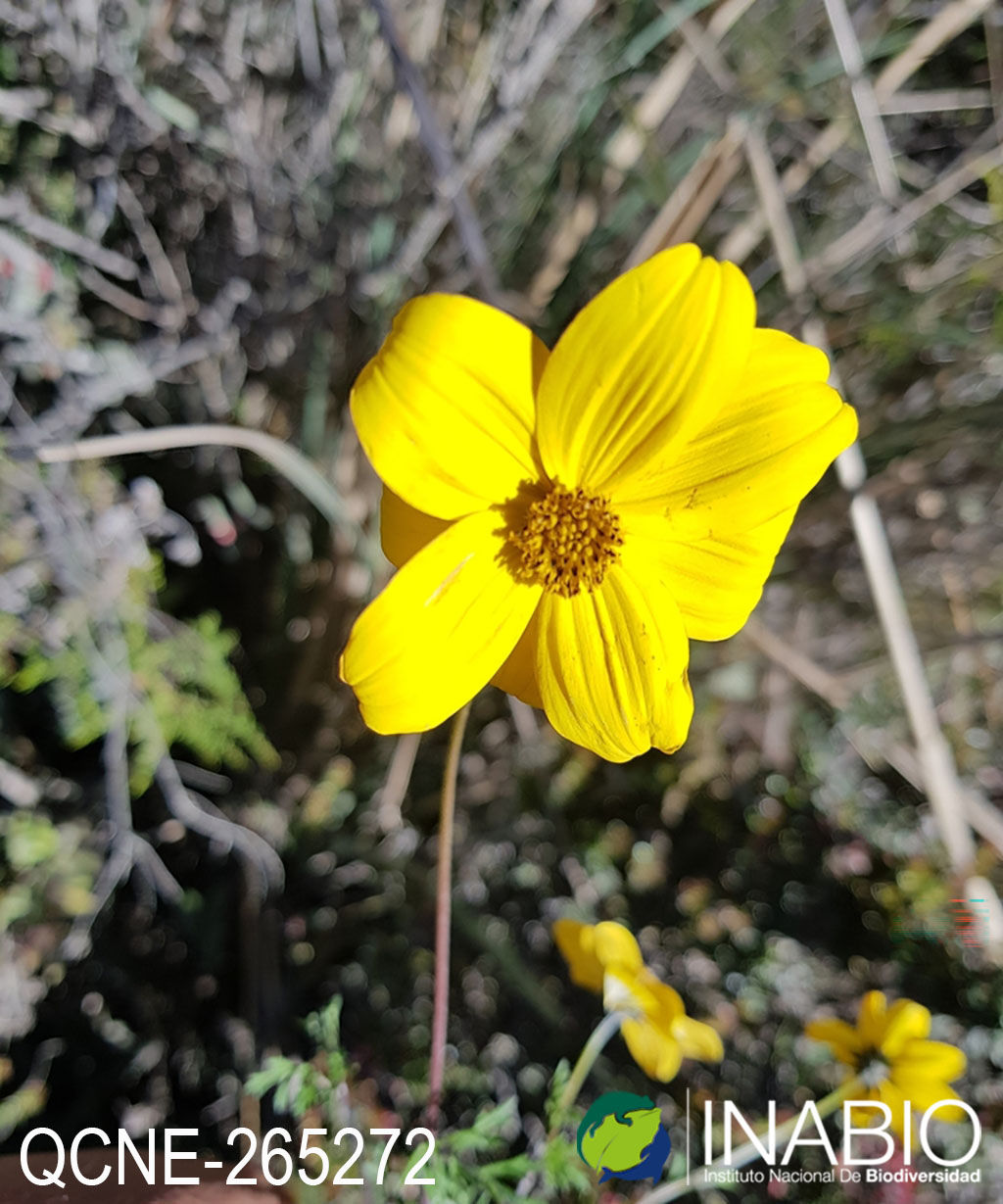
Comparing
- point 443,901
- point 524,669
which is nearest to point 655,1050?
point 443,901

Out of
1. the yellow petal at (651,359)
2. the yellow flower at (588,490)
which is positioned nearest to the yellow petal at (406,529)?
the yellow flower at (588,490)

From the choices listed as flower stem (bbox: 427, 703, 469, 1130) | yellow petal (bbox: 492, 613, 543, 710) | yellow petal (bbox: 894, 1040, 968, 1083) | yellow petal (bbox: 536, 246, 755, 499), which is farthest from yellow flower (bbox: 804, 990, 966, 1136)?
yellow petal (bbox: 536, 246, 755, 499)

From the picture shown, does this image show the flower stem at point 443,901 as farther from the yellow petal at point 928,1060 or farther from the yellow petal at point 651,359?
the yellow petal at point 928,1060

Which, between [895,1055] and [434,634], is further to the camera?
[895,1055]

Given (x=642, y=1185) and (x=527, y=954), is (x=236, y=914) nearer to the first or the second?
(x=527, y=954)

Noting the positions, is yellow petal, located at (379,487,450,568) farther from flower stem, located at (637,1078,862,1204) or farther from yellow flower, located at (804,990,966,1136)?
yellow flower, located at (804,990,966,1136)

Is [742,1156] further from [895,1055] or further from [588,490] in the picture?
[588,490]

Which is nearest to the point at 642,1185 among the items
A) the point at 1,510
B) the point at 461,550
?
the point at 461,550
